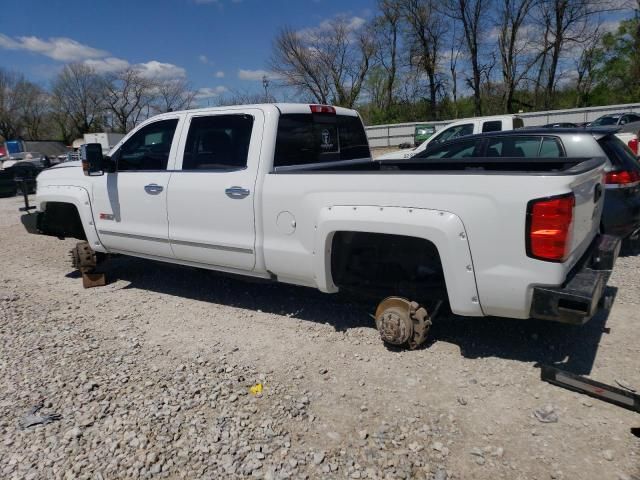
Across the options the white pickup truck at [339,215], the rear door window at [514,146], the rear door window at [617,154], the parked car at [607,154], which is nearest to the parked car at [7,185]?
the white pickup truck at [339,215]

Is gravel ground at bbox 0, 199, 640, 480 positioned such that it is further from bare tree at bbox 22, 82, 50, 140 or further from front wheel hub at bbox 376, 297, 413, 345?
bare tree at bbox 22, 82, 50, 140

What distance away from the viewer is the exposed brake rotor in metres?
3.52

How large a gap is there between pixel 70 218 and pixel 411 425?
4.79 meters

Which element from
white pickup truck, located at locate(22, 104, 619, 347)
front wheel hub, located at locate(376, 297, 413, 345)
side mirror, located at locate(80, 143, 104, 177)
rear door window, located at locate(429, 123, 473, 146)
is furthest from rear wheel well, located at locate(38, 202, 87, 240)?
rear door window, located at locate(429, 123, 473, 146)

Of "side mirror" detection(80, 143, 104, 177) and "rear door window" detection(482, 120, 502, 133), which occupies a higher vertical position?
"rear door window" detection(482, 120, 502, 133)

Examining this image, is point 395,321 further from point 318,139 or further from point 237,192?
point 318,139

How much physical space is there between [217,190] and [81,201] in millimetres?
2059

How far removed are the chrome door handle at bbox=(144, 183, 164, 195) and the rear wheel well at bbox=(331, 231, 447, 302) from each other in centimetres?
195

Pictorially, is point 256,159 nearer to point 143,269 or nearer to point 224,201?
point 224,201

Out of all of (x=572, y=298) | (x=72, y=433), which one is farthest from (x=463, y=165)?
(x=72, y=433)

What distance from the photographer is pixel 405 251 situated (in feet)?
11.7

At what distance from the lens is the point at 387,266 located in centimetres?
369

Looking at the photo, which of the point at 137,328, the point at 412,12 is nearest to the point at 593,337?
the point at 137,328

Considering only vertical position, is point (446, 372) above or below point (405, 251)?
below
